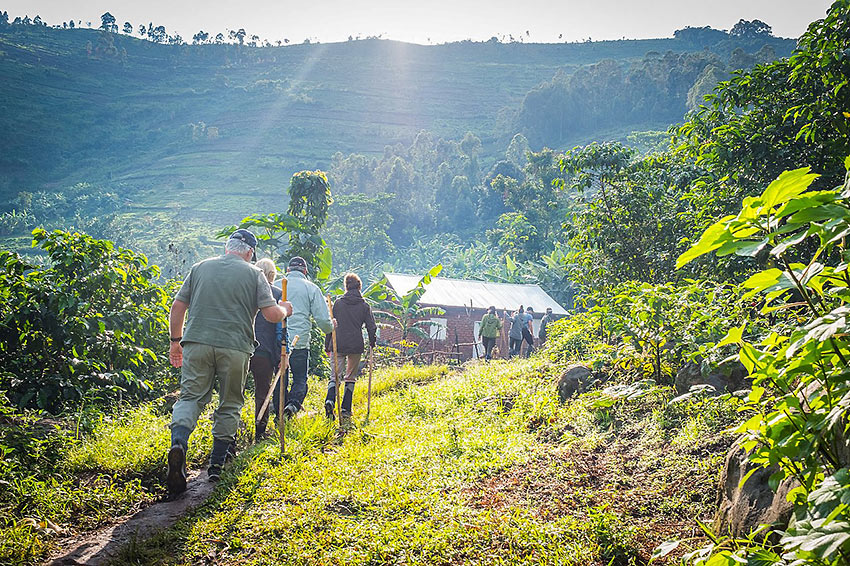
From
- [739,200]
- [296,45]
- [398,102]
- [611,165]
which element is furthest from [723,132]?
[296,45]

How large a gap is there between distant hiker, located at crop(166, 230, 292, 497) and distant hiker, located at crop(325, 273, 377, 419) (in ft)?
8.80

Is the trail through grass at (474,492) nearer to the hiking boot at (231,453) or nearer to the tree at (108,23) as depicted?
the hiking boot at (231,453)

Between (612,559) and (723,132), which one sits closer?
(612,559)

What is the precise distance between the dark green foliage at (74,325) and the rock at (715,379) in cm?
591

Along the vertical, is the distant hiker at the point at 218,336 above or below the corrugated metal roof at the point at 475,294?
above

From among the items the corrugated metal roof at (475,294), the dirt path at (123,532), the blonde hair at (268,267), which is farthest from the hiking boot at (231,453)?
the corrugated metal roof at (475,294)

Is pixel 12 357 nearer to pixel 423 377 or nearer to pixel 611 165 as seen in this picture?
pixel 423 377

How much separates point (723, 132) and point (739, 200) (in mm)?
921

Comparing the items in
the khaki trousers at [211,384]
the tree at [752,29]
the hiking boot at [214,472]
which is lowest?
the hiking boot at [214,472]

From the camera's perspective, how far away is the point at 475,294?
94.9ft

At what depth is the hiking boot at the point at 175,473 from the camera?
455cm

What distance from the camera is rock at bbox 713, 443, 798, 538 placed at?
2693 millimetres

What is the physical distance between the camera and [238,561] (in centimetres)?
342

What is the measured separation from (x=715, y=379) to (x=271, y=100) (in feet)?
500
